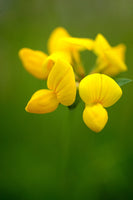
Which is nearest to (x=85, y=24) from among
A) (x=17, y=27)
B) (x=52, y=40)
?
(x=17, y=27)

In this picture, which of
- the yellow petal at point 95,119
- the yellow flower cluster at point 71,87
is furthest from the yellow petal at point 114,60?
the yellow petal at point 95,119

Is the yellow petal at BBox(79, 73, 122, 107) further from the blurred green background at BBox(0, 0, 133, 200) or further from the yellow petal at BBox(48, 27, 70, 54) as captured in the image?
the yellow petal at BBox(48, 27, 70, 54)

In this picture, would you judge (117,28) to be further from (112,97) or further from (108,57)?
(112,97)

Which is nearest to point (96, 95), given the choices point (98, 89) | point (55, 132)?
point (98, 89)

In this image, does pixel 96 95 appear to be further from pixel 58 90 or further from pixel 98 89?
pixel 58 90

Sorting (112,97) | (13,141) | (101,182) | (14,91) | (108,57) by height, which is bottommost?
(101,182)

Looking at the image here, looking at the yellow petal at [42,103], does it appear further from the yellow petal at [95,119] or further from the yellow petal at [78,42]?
the yellow petal at [78,42]
